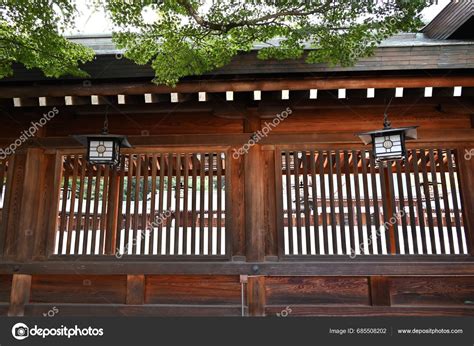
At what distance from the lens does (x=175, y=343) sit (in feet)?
14.0

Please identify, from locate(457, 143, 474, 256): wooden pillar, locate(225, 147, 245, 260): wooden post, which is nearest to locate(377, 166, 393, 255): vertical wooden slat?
locate(457, 143, 474, 256): wooden pillar

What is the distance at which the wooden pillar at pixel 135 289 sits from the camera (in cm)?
489

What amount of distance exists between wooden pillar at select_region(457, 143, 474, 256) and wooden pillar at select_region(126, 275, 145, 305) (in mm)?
4331

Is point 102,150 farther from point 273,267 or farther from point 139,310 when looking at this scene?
point 273,267

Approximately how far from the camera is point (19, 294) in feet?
16.1

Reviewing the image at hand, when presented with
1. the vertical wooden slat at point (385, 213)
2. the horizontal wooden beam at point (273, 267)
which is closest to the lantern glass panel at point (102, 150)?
the horizontal wooden beam at point (273, 267)

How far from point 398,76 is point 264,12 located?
1.89 meters

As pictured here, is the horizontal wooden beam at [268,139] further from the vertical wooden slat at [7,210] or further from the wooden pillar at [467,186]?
the vertical wooden slat at [7,210]

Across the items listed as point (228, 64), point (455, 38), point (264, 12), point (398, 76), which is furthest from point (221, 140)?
point (455, 38)

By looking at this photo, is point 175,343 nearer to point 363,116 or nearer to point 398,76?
point 363,116

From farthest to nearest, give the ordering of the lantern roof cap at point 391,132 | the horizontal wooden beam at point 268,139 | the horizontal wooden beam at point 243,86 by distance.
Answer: the horizontal wooden beam at point 268,139 → the horizontal wooden beam at point 243,86 → the lantern roof cap at point 391,132

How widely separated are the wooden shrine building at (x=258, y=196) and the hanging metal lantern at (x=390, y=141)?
0.24 meters

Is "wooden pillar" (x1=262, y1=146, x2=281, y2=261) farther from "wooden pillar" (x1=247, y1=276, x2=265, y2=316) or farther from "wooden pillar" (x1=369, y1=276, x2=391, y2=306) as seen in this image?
"wooden pillar" (x1=369, y1=276, x2=391, y2=306)

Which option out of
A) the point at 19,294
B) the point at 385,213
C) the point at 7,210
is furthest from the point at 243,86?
the point at 19,294
